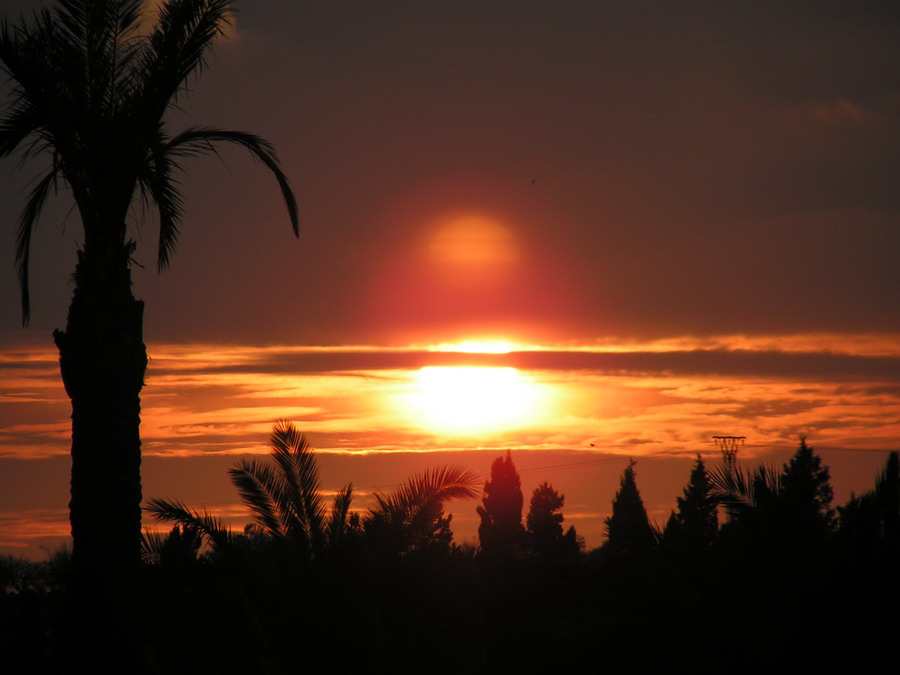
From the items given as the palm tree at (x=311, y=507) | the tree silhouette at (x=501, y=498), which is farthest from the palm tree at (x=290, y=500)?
the tree silhouette at (x=501, y=498)

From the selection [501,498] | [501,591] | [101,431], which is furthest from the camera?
[501,498]

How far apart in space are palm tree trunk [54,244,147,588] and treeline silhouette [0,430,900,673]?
800 mm

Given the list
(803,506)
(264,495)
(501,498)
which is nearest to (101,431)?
(264,495)

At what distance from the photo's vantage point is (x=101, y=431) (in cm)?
1273

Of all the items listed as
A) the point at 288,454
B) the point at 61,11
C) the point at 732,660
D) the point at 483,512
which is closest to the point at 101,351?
the point at 288,454

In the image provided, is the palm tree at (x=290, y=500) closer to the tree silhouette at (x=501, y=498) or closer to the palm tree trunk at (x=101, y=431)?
the palm tree trunk at (x=101, y=431)

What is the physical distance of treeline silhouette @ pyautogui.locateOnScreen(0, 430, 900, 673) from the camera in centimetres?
1348

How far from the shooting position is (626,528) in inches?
583

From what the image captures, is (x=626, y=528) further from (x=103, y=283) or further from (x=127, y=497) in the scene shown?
(x=103, y=283)

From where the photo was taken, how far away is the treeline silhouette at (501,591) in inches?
531

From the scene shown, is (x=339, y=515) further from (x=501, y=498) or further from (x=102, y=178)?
(x=501, y=498)

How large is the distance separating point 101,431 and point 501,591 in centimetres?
722

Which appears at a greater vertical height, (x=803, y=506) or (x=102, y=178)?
(x=102, y=178)

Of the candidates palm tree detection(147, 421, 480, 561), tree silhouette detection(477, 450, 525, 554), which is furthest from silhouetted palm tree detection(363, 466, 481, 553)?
tree silhouette detection(477, 450, 525, 554)
